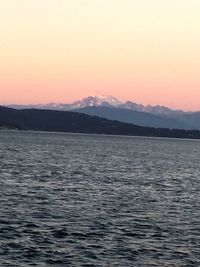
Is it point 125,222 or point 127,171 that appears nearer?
point 125,222

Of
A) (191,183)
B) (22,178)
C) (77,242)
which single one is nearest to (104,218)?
Answer: (77,242)

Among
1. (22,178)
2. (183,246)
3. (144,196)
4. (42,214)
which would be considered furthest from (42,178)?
(183,246)

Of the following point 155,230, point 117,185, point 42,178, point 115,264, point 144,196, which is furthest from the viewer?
point 42,178

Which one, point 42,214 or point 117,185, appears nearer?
point 42,214

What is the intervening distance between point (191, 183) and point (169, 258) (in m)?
60.5

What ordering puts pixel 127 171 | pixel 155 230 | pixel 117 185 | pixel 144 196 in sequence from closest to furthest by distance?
1. pixel 155 230
2. pixel 144 196
3. pixel 117 185
4. pixel 127 171

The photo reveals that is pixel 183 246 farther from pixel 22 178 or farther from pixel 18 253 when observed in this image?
pixel 22 178

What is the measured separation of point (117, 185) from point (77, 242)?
149ft

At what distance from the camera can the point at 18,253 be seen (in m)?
43.7

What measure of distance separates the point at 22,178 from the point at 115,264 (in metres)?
57.0

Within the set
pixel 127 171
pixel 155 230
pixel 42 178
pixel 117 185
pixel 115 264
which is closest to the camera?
pixel 115 264

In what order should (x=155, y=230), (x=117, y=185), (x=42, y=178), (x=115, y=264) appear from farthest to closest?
(x=42, y=178), (x=117, y=185), (x=155, y=230), (x=115, y=264)

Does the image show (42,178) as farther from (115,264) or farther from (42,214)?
(115,264)

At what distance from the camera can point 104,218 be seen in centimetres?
5944
